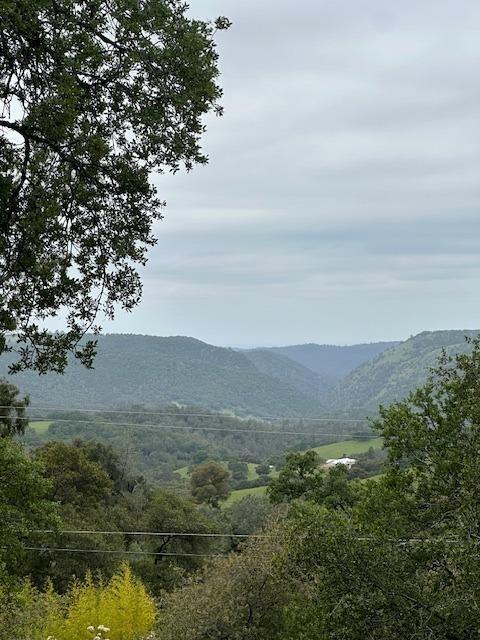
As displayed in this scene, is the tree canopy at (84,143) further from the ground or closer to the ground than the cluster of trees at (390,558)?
further from the ground

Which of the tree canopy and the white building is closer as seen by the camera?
the tree canopy

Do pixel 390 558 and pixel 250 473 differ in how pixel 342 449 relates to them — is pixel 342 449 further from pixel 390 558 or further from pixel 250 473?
pixel 390 558

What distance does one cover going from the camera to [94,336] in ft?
22.6

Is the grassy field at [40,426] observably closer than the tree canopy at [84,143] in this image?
No

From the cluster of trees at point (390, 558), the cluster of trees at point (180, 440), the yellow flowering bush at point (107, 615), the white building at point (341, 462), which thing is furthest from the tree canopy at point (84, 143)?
the cluster of trees at point (180, 440)

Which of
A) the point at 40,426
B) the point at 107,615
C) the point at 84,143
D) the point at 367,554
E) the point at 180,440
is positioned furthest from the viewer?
the point at 180,440

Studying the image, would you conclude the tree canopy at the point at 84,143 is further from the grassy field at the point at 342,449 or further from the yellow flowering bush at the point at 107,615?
the grassy field at the point at 342,449

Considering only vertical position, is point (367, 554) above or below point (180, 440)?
above

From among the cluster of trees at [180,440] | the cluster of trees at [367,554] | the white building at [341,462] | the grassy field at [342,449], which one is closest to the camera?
the cluster of trees at [367,554]

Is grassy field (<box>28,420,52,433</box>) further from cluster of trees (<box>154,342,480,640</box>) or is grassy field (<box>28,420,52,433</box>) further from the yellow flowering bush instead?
cluster of trees (<box>154,342,480,640</box>)

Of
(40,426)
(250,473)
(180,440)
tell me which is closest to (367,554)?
(250,473)

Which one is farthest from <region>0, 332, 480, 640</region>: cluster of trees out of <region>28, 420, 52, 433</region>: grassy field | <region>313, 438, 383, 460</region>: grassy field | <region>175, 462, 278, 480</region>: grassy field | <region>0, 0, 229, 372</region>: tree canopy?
<region>28, 420, 52, 433</region>: grassy field

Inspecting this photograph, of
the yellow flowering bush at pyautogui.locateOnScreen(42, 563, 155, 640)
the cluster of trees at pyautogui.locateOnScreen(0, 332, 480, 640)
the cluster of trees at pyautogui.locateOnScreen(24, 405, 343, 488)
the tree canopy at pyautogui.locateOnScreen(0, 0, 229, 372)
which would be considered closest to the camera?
the tree canopy at pyautogui.locateOnScreen(0, 0, 229, 372)

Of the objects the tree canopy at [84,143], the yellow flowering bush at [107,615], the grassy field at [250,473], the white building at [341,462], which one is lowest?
the grassy field at [250,473]
